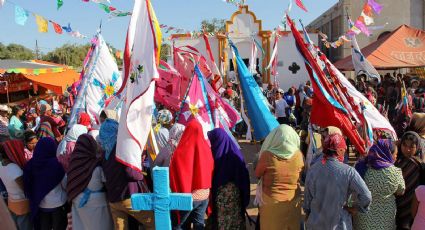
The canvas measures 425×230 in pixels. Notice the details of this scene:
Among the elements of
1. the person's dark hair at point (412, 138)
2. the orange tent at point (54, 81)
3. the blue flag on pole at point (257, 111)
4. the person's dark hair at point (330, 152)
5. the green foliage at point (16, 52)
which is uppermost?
the green foliage at point (16, 52)

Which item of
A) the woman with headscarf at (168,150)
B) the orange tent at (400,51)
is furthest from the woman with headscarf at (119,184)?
the orange tent at (400,51)

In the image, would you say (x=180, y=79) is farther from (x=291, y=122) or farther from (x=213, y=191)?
(x=213, y=191)

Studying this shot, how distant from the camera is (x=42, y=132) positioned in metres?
5.65

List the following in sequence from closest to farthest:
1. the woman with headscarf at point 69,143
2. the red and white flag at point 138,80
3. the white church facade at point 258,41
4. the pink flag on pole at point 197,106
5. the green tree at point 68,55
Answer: the red and white flag at point 138,80
the woman with headscarf at point 69,143
the pink flag on pole at point 197,106
the white church facade at point 258,41
the green tree at point 68,55

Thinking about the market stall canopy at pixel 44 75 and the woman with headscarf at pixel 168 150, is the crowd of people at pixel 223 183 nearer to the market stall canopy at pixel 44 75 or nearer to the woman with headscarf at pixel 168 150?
the woman with headscarf at pixel 168 150

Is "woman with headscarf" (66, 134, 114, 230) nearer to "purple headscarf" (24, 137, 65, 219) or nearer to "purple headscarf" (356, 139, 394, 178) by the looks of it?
"purple headscarf" (24, 137, 65, 219)

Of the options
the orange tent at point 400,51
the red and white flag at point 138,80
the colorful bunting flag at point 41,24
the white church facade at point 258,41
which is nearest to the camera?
the red and white flag at point 138,80

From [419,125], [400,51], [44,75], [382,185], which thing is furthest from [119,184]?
[400,51]

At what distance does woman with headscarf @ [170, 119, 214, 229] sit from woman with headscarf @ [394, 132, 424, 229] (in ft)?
6.04

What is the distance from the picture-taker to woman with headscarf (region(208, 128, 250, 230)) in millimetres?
3898

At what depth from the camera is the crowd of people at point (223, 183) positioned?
3.31m

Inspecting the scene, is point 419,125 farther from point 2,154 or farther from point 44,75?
point 44,75

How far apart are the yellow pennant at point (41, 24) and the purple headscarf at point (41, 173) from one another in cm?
305

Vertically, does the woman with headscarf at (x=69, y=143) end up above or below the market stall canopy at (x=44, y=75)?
below
